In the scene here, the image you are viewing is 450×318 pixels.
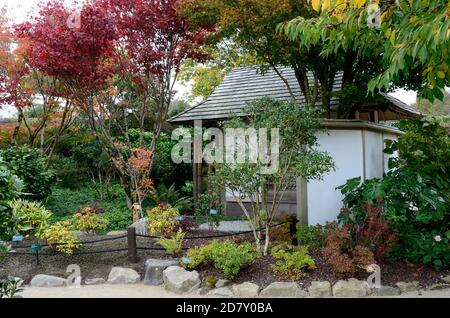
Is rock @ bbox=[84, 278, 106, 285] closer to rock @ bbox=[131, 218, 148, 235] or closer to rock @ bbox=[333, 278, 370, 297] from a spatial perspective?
rock @ bbox=[131, 218, 148, 235]

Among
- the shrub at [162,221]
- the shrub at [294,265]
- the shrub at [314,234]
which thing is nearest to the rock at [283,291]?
the shrub at [294,265]

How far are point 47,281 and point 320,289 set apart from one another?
12.4 ft

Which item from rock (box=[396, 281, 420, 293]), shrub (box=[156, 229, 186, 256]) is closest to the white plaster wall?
rock (box=[396, 281, 420, 293])

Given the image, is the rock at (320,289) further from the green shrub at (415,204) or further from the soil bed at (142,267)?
the green shrub at (415,204)

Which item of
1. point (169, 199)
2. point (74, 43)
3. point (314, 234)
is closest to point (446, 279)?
point (314, 234)

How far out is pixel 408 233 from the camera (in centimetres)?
582

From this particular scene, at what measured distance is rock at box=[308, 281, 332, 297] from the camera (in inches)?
197

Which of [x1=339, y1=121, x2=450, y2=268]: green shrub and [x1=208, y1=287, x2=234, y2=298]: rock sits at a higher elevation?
[x1=339, y1=121, x2=450, y2=268]: green shrub

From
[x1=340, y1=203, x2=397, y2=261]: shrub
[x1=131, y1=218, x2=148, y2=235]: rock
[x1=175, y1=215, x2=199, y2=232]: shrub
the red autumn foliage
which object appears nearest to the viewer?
[x1=340, y1=203, x2=397, y2=261]: shrub

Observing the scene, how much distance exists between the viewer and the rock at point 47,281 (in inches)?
222

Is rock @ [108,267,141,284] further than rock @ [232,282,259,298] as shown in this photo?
Yes

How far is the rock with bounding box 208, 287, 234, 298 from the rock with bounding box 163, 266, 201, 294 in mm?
261

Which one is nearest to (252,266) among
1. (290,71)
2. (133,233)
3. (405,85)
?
(133,233)

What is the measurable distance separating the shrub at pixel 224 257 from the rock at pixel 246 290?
8.0 inches
